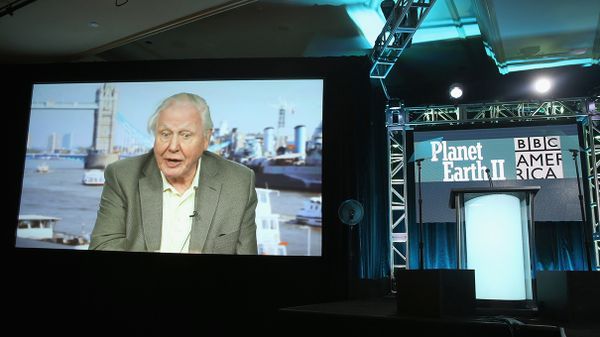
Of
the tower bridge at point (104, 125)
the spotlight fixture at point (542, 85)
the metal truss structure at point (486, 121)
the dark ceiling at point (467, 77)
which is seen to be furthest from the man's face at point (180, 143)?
the spotlight fixture at point (542, 85)

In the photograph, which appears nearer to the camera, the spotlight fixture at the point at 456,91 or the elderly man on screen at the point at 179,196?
the elderly man on screen at the point at 179,196

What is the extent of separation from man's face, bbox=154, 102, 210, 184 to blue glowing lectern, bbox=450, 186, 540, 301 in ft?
8.88

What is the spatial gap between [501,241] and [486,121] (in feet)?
9.82

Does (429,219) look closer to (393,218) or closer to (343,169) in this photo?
(393,218)

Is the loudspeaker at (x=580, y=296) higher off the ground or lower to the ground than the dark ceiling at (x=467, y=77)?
lower

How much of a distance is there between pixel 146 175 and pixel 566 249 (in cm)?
457

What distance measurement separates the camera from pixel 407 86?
6.43 meters

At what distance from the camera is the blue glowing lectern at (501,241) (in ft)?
9.41

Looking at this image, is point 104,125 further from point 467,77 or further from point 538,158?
point 538,158

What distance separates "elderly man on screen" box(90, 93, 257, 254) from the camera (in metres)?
4.81

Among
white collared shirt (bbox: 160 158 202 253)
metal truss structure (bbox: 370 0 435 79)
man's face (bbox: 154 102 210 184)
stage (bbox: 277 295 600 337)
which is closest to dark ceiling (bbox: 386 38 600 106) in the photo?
metal truss structure (bbox: 370 0 435 79)

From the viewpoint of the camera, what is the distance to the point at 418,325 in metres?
2.14

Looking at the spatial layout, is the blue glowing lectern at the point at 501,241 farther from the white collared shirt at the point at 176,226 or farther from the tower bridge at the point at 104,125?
the tower bridge at the point at 104,125

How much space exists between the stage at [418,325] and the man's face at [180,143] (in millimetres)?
2765
